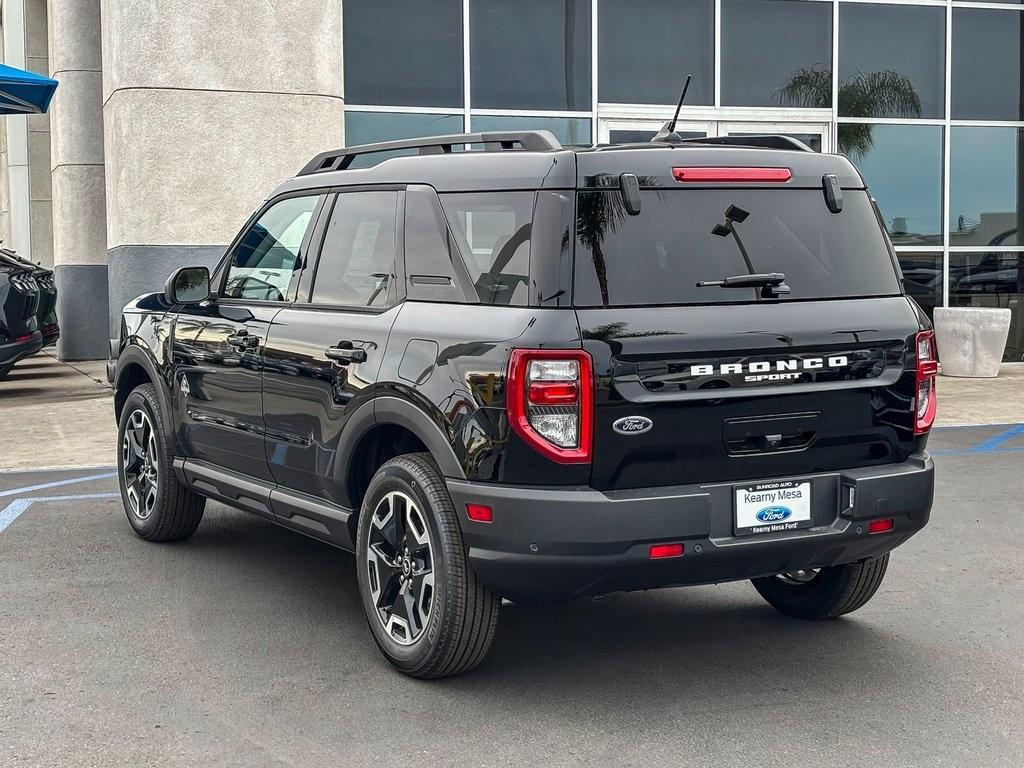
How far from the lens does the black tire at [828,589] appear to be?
5.26 meters

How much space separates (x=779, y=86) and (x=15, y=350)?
9.44 m

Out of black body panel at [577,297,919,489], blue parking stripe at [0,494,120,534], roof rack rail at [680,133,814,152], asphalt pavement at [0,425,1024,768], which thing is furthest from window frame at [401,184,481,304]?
blue parking stripe at [0,494,120,534]

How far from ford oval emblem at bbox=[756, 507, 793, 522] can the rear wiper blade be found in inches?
28.3

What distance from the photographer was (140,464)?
715cm

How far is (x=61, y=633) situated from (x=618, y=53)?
1203cm

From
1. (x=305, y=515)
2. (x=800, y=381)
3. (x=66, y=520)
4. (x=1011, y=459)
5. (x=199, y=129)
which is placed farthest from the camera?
(x=199, y=129)

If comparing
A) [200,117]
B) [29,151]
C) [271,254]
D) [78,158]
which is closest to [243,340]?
[271,254]

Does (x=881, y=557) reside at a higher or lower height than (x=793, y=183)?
lower

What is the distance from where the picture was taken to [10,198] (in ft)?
82.5

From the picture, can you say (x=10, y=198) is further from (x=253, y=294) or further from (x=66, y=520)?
(x=253, y=294)

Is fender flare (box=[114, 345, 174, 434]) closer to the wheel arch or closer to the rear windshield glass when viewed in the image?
the wheel arch

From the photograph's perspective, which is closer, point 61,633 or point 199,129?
point 61,633

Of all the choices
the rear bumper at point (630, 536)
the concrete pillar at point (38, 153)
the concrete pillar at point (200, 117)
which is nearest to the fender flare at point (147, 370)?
the rear bumper at point (630, 536)

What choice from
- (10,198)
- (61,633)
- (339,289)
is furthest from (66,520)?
(10,198)
